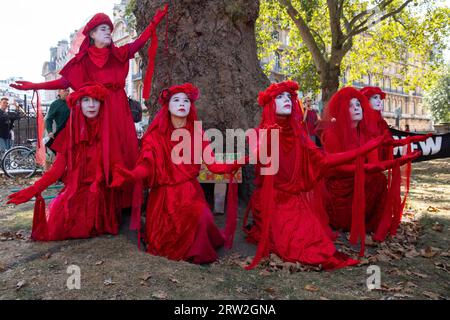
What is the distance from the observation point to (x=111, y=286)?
10.3 ft

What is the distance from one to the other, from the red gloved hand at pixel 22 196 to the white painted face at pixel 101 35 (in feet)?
5.47

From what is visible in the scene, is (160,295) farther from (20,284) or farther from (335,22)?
(335,22)

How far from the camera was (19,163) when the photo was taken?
406 inches

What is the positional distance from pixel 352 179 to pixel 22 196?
3.54m

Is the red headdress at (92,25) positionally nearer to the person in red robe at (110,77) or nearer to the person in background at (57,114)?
the person in red robe at (110,77)

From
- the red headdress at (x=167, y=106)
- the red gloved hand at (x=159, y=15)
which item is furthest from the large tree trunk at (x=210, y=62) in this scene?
the red headdress at (x=167, y=106)

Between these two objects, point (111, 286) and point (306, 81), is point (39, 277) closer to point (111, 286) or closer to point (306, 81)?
point (111, 286)

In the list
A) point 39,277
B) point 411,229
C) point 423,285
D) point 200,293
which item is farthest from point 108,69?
point 411,229

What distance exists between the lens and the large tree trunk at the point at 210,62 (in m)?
5.14

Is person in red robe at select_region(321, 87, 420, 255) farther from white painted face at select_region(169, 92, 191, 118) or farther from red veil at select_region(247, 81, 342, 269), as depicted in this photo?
white painted face at select_region(169, 92, 191, 118)

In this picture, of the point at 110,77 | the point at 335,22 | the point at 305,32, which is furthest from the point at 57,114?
the point at 335,22

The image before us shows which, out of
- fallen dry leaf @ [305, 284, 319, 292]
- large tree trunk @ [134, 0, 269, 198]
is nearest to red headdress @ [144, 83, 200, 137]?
large tree trunk @ [134, 0, 269, 198]
